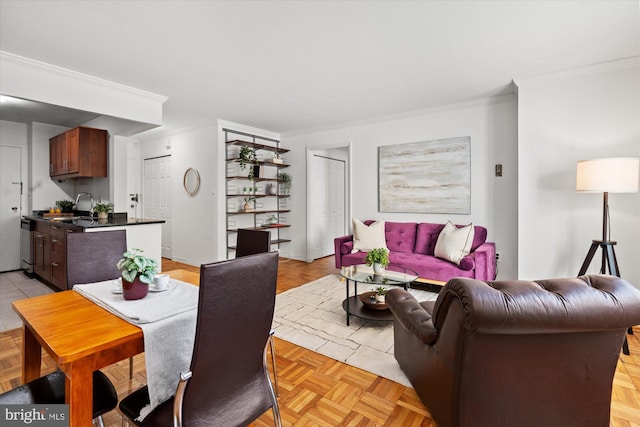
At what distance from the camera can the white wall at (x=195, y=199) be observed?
5.10 m

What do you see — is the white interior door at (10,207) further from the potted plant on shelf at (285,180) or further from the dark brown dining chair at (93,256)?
the dark brown dining chair at (93,256)

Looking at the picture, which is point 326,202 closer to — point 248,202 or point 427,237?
point 248,202

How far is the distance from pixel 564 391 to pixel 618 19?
2.67 meters

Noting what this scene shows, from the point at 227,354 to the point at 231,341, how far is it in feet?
0.16

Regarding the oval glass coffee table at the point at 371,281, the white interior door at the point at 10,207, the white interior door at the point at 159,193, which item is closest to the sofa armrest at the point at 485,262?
the oval glass coffee table at the point at 371,281

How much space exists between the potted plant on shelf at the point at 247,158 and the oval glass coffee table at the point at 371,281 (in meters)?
2.82

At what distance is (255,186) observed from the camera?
18.4 feet

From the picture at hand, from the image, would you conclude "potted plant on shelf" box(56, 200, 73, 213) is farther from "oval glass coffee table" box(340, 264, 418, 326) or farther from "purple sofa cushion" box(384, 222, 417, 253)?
"purple sofa cushion" box(384, 222, 417, 253)

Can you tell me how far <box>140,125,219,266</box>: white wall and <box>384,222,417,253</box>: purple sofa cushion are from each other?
108 inches

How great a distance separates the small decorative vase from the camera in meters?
1.41

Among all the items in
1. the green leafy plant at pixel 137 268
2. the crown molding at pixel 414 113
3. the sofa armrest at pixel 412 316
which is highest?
the crown molding at pixel 414 113

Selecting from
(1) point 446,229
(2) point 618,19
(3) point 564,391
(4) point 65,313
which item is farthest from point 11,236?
(2) point 618,19

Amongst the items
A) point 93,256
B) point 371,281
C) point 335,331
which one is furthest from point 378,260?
point 93,256

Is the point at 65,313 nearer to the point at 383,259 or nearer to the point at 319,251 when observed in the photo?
the point at 383,259
